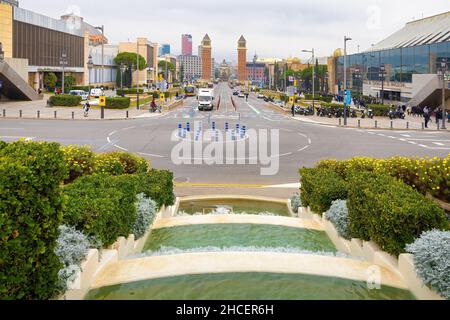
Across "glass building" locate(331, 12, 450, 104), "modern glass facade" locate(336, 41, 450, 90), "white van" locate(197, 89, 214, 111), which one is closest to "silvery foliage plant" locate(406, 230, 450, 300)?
"modern glass facade" locate(336, 41, 450, 90)

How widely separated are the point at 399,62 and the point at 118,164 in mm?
71847

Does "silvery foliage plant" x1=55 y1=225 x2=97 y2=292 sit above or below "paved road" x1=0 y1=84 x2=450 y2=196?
below

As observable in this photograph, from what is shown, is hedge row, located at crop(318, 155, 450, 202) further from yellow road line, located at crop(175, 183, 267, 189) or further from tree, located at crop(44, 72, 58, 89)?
tree, located at crop(44, 72, 58, 89)

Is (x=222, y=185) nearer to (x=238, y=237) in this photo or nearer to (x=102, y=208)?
(x=238, y=237)

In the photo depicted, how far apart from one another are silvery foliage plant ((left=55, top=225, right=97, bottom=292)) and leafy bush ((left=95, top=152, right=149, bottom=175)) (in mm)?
5895

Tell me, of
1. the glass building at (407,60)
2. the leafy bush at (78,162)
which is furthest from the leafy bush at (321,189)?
the glass building at (407,60)

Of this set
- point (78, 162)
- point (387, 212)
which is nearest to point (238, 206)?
point (78, 162)

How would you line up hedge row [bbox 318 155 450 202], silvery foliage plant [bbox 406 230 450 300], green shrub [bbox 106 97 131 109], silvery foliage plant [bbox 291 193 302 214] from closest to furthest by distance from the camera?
silvery foliage plant [bbox 406 230 450 300], hedge row [bbox 318 155 450 202], silvery foliage plant [bbox 291 193 302 214], green shrub [bbox 106 97 131 109]

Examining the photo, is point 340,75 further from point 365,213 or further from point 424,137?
point 365,213

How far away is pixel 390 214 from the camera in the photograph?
7.66 metres

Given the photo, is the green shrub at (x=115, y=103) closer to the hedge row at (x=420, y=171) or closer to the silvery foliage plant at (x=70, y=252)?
the hedge row at (x=420, y=171)

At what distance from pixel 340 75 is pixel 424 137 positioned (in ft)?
262

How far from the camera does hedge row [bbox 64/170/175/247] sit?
25.5 feet

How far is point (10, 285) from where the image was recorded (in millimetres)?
5328
